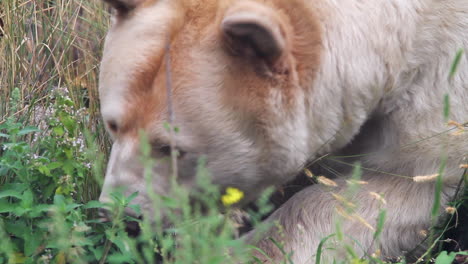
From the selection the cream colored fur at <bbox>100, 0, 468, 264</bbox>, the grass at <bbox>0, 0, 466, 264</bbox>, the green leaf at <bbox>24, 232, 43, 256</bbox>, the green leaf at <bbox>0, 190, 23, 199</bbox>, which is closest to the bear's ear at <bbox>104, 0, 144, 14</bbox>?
the cream colored fur at <bbox>100, 0, 468, 264</bbox>

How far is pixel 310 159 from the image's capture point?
11.7 feet

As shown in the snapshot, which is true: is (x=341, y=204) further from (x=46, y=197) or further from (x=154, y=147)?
(x=46, y=197)

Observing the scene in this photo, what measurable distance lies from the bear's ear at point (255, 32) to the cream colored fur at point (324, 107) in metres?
0.10

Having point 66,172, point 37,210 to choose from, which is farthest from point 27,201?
point 66,172

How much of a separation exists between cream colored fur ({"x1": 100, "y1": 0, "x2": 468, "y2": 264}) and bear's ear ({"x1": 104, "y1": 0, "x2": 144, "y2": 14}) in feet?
0.17

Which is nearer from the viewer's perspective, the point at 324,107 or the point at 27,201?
the point at 27,201

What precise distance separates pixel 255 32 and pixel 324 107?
553 mm

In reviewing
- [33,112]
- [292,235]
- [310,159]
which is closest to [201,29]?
[310,159]

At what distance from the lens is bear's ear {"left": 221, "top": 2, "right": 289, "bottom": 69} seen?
295 cm

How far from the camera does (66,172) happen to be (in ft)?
10.8

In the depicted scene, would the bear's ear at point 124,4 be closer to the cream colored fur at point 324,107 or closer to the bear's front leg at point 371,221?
the cream colored fur at point 324,107

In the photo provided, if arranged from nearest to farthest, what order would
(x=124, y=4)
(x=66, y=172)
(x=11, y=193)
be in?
1. (x=11, y=193)
2. (x=66, y=172)
3. (x=124, y=4)

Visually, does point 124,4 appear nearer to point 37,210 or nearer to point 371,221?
point 37,210

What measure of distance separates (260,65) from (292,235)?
844 millimetres
